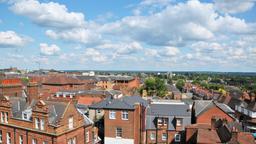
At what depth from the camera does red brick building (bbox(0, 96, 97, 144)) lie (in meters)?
31.0

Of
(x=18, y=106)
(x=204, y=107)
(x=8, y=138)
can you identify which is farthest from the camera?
(x=204, y=107)

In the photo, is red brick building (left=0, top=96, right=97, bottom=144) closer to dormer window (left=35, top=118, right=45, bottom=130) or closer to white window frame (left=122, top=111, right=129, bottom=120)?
dormer window (left=35, top=118, right=45, bottom=130)

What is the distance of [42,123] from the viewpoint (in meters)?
31.4

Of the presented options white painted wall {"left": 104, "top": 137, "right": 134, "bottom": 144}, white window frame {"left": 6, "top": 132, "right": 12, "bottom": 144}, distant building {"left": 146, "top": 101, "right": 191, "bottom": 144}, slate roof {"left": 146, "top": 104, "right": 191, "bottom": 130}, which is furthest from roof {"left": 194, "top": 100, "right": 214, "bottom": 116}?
white window frame {"left": 6, "top": 132, "right": 12, "bottom": 144}

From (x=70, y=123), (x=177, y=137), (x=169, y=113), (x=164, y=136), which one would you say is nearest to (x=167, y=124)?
(x=169, y=113)

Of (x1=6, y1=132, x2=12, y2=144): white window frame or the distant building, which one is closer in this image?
(x1=6, y1=132, x2=12, y2=144): white window frame

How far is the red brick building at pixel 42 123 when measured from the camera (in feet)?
102

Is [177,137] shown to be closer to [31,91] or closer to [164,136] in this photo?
[164,136]

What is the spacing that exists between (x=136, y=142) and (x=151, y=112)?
18.6ft

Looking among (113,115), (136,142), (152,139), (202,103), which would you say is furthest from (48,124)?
(202,103)

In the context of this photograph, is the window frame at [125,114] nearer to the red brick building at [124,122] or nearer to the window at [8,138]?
the red brick building at [124,122]

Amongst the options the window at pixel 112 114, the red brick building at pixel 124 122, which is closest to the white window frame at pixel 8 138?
the red brick building at pixel 124 122

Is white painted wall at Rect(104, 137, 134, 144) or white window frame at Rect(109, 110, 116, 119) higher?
white window frame at Rect(109, 110, 116, 119)

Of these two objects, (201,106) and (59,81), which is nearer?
(201,106)
